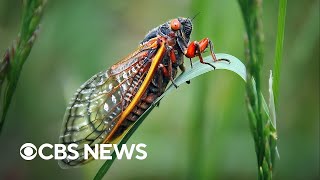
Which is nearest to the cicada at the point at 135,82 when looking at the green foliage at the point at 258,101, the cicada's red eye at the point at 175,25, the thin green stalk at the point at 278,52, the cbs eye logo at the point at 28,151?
the cicada's red eye at the point at 175,25

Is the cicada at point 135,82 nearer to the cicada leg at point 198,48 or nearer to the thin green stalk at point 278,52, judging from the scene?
the cicada leg at point 198,48

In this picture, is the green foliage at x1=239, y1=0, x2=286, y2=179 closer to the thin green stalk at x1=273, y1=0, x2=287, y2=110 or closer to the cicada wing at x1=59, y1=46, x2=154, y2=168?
the thin green stalk at x1=273, y1=0, x2=287, y2=110

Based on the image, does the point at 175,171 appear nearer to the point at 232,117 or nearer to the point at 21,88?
the point at 232,117

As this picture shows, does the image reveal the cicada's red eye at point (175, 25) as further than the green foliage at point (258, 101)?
Yes

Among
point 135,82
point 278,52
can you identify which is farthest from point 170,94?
point 278,52

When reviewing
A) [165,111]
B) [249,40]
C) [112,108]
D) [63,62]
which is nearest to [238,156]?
[165,111]

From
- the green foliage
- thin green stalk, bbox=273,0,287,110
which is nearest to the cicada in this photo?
thin green stalk, bbox=273,0,287,110
